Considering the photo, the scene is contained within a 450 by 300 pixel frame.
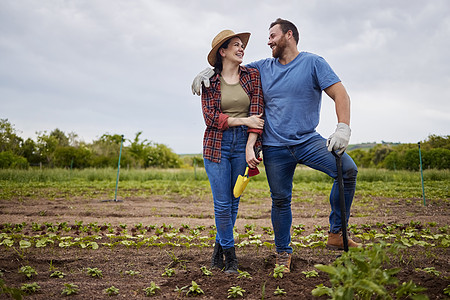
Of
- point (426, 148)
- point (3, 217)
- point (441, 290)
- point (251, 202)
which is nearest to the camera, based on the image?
point (441, 290)

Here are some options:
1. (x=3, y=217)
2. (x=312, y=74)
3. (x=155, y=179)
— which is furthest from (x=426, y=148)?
(x=155, y=179)

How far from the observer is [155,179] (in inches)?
638

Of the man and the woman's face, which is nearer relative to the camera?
the man

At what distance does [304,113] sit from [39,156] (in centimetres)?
2761

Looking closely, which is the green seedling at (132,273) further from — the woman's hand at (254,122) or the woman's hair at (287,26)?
the woman's hair at (287,26)

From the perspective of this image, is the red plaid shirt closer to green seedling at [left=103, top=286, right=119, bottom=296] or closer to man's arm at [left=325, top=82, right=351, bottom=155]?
man's arm at [left=325, top=82, right=351, bottom=155]

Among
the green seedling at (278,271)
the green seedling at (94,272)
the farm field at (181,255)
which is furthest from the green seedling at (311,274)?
the green seedling at (94,272)

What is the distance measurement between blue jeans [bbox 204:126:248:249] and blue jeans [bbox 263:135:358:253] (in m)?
0.25

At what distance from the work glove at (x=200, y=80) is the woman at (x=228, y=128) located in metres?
0.05

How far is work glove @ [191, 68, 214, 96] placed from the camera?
2.77 m

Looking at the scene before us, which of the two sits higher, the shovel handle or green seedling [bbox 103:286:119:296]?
the shovel handle

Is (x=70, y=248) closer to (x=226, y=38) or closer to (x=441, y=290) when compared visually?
(x=226, y=38)

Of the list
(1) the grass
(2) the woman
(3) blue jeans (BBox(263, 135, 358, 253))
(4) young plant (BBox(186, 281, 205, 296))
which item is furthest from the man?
(1) the grass

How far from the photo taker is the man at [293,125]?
267 cm
